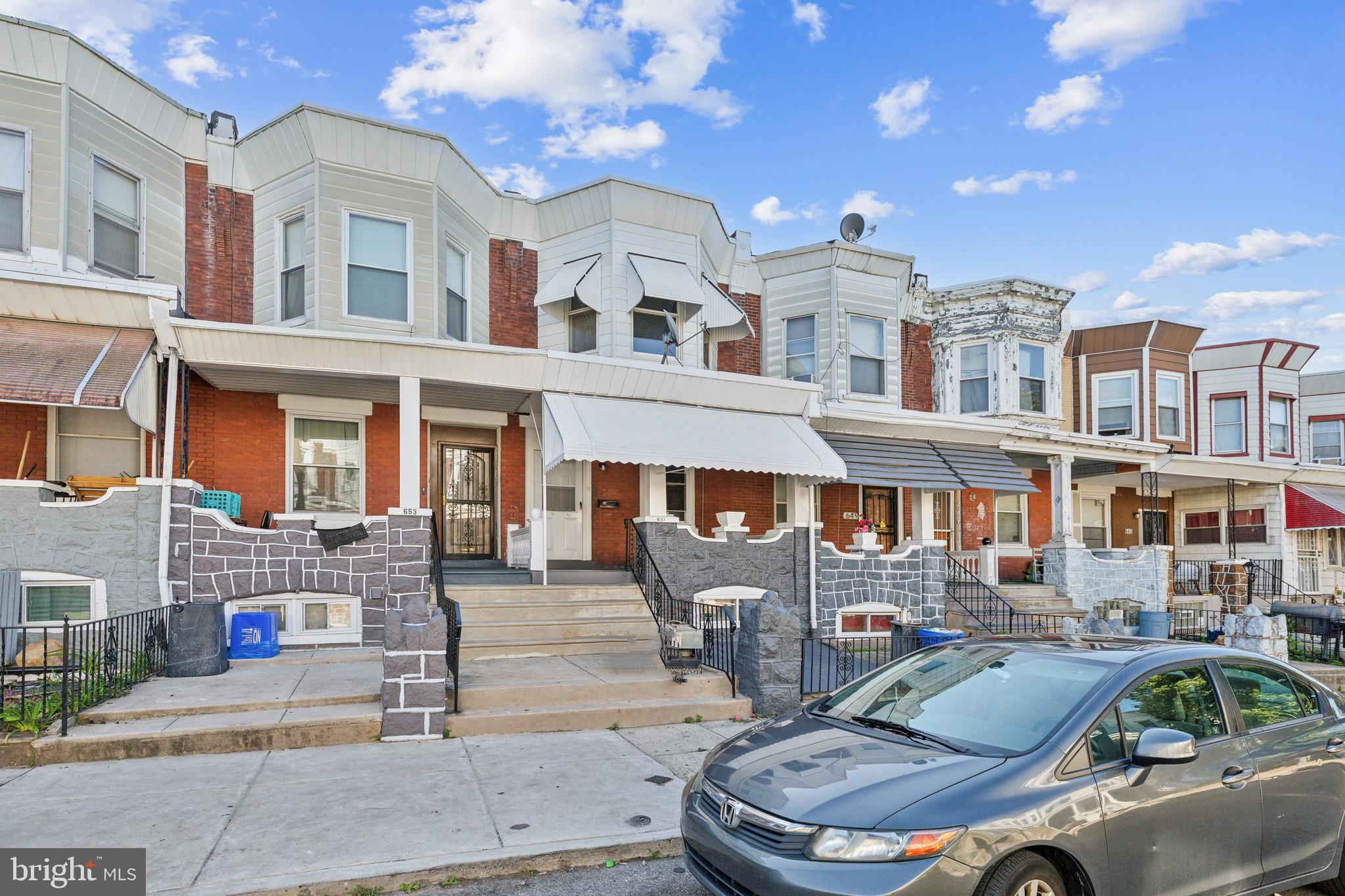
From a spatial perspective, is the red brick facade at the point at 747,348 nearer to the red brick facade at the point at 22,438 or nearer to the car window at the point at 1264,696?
the red brick facade at the point at 22,438

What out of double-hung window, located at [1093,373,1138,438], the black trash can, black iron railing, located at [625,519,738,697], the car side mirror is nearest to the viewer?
the car side mirror

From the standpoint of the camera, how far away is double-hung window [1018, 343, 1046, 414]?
19531 millimetres

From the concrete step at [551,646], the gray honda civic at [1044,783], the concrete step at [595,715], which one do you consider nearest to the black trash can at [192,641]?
the concrete step at [551,646]

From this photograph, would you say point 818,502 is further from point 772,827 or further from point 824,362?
point 772,827

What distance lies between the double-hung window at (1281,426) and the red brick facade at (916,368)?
11.4 m

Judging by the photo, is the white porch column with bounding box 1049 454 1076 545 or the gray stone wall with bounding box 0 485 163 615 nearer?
the gray stone wall with bounding box 0 485 163 615

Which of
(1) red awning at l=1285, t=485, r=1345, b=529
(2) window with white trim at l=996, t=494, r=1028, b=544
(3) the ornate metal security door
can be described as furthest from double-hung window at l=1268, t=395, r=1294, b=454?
(3) the ornate metal security door

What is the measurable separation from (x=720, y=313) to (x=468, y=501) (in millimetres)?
5328

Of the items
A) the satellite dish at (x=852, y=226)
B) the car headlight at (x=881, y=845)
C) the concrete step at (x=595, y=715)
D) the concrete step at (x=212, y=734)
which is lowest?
the concrete step at (x=595, y=715)

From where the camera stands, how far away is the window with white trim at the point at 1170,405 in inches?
871

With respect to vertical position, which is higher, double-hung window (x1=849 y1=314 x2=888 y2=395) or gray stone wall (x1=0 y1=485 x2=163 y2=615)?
double-hung window (x1=849 y1=314 x2=888 y2=395)

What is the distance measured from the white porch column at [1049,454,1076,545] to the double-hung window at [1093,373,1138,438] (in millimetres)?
5458

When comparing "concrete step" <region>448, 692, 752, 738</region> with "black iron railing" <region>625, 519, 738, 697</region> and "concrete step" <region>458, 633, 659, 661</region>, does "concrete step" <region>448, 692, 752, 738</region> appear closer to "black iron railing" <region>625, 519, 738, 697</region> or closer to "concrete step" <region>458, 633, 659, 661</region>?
"black iron railing" <region>625, 519, 738, 697</region>

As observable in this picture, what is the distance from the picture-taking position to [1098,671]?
14.2 feet
